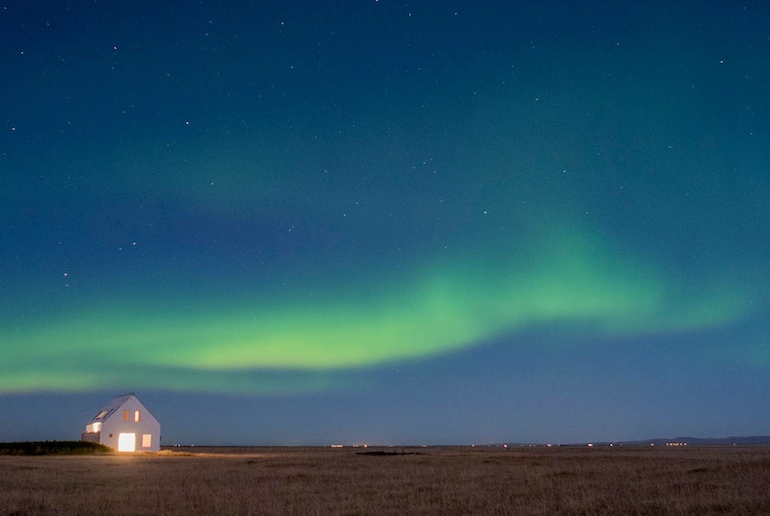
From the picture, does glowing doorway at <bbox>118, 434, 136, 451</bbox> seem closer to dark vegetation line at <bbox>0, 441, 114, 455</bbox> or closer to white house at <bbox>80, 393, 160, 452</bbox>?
white house at <bbox>80, 393, 160, 452</bbox>

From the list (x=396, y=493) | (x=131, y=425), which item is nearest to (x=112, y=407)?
(x=131, y=425)

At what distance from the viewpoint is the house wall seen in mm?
77688

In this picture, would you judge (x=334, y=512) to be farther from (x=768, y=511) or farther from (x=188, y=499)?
(x=768, y=511)

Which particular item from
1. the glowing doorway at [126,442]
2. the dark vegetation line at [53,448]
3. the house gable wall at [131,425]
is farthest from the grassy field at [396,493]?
the glowing doorway at [126,442]

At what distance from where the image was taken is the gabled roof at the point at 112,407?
80.2m

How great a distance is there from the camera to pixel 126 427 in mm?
79250

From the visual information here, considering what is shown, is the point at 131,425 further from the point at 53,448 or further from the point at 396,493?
the point at 396,493

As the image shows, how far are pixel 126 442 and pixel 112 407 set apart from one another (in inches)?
224

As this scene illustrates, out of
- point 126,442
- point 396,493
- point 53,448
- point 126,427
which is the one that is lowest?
point 396,493

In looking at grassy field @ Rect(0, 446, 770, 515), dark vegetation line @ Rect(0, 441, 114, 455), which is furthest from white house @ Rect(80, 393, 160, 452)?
grassy field @ Rect(0, 446, 770, 515)

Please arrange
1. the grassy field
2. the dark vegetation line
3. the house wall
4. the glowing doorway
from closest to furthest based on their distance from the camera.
Result: 1. the grassy field
2. the dark vegetation line
3. the house wall
4. the glowing doorway

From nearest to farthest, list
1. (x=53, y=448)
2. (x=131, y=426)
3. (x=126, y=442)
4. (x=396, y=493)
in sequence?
1. (x=396, y=493)
2. (x=53, y=448)
3. (x=126, y=442)
4. (x=131, y=426)

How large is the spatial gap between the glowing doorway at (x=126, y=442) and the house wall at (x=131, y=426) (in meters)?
0.36

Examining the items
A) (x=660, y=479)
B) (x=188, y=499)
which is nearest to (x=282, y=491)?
(x=188, y=499)
